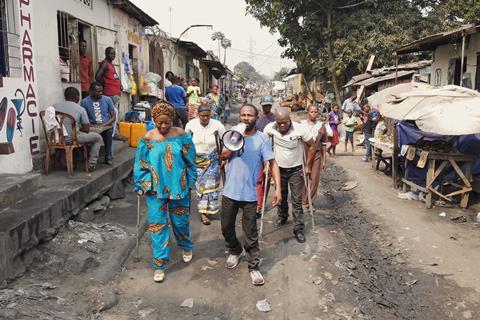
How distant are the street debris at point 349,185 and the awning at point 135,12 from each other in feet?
21.8

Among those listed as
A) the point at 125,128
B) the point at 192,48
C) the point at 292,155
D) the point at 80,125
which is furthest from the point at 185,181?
the point at 192,48

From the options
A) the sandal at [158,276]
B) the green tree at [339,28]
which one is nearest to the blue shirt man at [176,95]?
the sandal at [158,276]

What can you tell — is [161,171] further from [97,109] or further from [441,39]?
[441,39]

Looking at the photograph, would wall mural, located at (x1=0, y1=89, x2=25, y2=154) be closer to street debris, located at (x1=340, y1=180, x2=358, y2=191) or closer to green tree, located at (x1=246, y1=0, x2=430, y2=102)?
street debris, located at (x1=340, y1=180, x2=358, y2=191)

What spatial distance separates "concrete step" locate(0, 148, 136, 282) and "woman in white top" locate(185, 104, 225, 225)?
157 cm

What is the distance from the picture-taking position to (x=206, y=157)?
6121 mm

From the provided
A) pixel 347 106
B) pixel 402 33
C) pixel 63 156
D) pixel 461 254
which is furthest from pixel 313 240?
pixel 402 33

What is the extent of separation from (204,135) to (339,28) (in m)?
17.8

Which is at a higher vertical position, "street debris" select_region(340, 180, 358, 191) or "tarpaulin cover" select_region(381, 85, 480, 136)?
"tarpaulin cover" select_region(381, 85, 480, 136)

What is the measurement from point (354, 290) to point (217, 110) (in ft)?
28.3

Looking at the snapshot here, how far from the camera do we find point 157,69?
14836 mm

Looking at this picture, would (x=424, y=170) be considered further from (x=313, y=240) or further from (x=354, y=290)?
(x=354, y=290)

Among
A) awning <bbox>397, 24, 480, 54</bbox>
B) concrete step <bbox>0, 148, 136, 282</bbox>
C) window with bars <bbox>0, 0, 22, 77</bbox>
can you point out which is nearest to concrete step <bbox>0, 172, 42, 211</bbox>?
concrete step <bbox>0, 148, 136, 282</bbox>

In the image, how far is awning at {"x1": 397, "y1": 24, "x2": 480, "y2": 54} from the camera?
1067 cm
